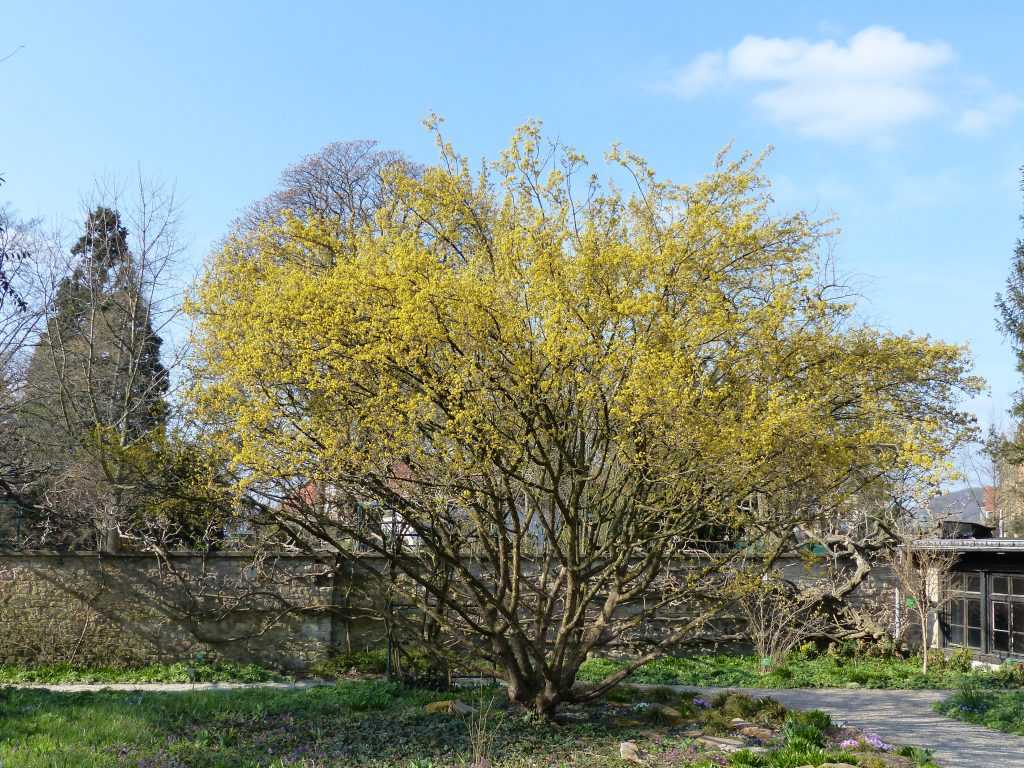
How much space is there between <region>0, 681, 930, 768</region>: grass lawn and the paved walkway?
89 cm

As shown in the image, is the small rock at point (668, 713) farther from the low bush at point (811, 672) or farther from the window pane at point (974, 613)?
the window pane at point (974, 613)

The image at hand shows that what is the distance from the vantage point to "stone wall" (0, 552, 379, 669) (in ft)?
42.8

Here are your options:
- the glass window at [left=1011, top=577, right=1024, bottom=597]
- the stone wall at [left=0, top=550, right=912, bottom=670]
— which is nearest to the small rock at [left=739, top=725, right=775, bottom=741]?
the stone wall at [left=0, top=550, right=912, bottom=670]

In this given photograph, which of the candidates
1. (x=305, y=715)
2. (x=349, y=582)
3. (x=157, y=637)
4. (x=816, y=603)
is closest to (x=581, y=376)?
(x=305, y=715)

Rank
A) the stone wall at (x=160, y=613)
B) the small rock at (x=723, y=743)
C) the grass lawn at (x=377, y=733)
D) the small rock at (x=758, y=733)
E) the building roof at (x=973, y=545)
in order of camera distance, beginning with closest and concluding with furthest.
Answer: the grass lawn at (x=377, y=733)
the small rock at (x=723, y=743)
the small rock at (x=758, y=733)
the stone wall at (x=160, y=613)
the building roof at (x=973, y=545)

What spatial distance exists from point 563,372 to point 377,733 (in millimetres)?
3599

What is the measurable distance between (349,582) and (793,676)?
662cm

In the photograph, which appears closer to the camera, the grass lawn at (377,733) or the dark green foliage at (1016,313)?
the grass lawn at (377,733)

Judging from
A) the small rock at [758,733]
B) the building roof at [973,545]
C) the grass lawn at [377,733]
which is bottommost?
the grass lawn at [377,733]

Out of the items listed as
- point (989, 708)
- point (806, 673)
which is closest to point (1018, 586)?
point (806, 673)

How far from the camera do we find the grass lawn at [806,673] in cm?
1279

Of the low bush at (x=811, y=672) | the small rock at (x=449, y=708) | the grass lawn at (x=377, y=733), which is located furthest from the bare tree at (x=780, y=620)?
the small rock at (x=449, y=708)

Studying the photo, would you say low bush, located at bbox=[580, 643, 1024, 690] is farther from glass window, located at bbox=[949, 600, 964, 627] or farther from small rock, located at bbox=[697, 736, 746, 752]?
small rock, located at bbox=[697, 736, 746, 752]

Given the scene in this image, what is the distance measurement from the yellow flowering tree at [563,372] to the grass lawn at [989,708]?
322 cm
